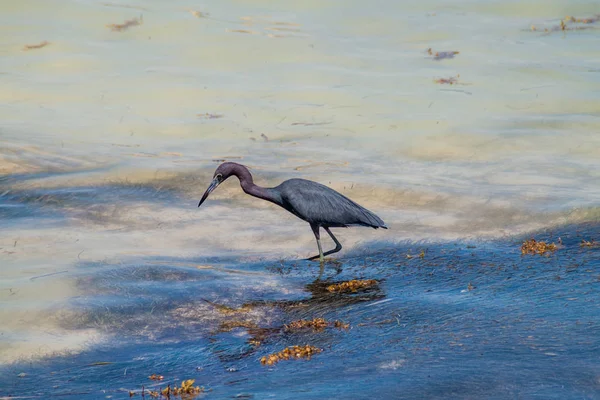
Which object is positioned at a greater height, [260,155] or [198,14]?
[198,14]

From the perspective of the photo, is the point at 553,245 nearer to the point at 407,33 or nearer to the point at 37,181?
the point at 37,181

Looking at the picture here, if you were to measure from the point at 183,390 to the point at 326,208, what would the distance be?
13.4 ft

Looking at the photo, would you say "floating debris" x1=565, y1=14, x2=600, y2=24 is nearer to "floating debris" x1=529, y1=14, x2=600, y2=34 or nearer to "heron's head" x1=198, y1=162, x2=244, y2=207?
"floating debris" x1=529, y1=14, x2=600, y2=34

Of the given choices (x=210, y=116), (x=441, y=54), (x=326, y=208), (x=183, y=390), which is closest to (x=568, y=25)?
(x=441, y=54)

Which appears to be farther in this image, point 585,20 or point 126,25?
point 585,20

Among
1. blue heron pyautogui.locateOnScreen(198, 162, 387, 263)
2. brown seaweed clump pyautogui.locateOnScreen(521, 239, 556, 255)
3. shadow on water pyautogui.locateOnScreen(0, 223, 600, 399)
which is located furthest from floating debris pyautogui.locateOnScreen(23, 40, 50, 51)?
brown seaweed clump pyautogui.locateOnScreen(521, 239, 556, 255)

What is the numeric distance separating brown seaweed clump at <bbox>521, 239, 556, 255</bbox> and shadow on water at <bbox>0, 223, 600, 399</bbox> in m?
0.09

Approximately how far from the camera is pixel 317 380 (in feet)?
23.2

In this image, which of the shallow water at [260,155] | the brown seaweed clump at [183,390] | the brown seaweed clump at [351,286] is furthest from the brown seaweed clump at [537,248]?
the brown seaweed clump at [183,390]

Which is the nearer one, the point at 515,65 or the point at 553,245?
the point at 553,245

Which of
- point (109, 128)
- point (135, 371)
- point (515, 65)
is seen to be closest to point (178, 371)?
point (135, 371)

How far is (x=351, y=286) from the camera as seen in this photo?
31.1 ft

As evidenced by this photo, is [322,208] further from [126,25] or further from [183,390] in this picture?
[126,25]

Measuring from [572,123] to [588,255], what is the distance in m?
5.94
